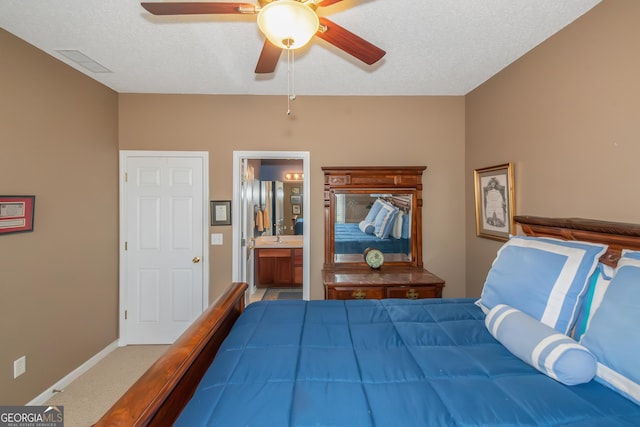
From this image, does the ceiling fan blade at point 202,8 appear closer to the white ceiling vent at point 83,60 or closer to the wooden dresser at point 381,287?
the white ceiling vent at point 83,60

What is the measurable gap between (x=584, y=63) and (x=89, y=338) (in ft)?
15.2

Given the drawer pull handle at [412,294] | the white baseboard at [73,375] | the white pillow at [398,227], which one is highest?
the white pillow at [398,227]

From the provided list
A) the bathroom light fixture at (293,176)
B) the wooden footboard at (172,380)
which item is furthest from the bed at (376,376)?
the bathroom light fixture at (293,176)

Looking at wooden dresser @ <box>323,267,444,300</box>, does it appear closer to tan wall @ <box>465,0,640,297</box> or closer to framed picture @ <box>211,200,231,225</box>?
tan wall @ <box>465,0,640,297</box>

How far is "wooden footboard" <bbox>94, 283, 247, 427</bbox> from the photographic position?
80cm

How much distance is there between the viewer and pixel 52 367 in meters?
2.37

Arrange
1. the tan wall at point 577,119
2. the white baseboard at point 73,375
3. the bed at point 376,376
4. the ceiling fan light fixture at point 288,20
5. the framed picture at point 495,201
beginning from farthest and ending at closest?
the framed picture at point 495,201, the white baseboard at point 73,375, the tan wall at point 577,119, the ceiling fan light fixture at point 288,20, the bed at point 376,376

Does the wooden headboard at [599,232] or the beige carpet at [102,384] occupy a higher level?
the wooden headboard at [599,232]

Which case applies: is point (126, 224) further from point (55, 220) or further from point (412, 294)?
point (412, 294)

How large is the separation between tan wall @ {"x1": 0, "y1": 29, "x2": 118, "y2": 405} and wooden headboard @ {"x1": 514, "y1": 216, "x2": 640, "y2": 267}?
3713 millimetres

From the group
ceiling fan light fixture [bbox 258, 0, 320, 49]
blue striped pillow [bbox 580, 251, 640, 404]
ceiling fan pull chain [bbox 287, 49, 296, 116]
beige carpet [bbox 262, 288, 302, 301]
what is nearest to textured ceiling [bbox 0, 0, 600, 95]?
ceiling fan pull chain [bbox 287, 49, 296, 116]

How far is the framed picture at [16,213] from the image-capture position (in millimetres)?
1987

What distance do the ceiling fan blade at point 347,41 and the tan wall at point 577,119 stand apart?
1361mm

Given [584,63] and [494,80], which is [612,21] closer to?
[584,63]
